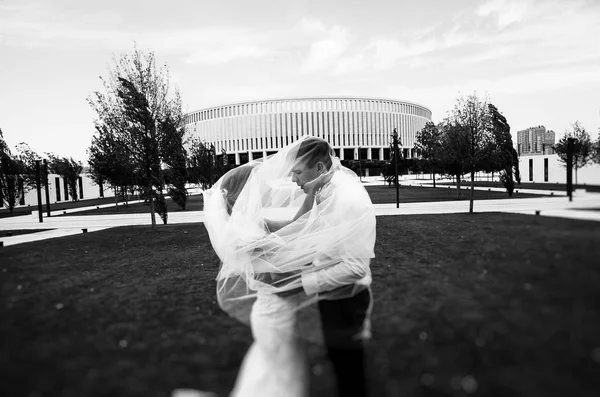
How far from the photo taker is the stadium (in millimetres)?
111062

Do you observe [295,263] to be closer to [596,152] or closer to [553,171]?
[553,171]

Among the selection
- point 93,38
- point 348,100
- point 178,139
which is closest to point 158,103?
point 178,139

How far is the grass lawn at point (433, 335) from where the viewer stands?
1.39 m

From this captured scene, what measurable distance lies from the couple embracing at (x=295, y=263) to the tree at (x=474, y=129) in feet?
54.5

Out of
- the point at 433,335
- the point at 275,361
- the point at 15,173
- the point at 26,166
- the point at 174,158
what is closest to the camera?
the point at 433,335

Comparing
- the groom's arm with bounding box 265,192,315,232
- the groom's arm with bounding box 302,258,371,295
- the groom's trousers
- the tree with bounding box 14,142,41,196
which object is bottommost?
the groom's trousers

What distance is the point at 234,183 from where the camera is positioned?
450cm

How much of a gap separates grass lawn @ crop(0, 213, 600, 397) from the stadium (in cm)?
10649

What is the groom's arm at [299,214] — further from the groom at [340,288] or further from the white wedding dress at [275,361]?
the white wedding dress at [275,361]

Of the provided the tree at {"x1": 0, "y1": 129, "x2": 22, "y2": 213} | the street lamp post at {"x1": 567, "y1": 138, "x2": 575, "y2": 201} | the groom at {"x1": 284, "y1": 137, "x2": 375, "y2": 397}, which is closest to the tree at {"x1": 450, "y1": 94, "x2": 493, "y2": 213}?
the groom at {"x1": 284, "y1": 137, "x2": 375, "y2": 397}

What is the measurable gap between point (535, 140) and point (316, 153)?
5.72 feet

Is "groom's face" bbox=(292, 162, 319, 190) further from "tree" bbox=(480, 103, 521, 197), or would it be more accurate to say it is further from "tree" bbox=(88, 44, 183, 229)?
"tree" bbox=(88, 44, 183, 229)

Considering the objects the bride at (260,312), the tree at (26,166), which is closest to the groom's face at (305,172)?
the bride at (260,312)

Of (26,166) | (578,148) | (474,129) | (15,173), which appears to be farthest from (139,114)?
(26,166)
